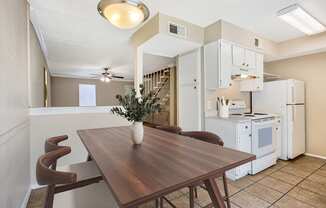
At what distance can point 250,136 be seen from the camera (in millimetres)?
2650

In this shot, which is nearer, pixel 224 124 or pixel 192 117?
pixel 224 124

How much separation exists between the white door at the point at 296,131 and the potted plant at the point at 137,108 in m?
3.19

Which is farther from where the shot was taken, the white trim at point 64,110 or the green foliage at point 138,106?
the white trim at point 64,110

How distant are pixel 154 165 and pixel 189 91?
2498 mm

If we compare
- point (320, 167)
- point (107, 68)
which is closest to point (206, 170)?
point (320, 167)

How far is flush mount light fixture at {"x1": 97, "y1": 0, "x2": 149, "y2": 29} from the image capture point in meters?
1.34

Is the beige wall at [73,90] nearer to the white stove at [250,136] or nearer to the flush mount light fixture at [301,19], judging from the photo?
the white stove at [250,136]

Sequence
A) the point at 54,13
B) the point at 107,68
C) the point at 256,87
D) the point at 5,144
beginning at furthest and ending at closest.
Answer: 1. the point at 107,68
2. the point at 256,87
3. the point at 54,13
4. the point at 5,144

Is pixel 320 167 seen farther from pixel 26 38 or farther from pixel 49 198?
pixel 26 38

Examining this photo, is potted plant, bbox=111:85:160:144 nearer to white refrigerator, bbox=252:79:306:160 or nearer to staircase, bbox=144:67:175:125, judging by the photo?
white refrigerator, bbox=252:79:306:160

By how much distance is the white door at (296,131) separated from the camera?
10.7ft

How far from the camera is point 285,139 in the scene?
330cm

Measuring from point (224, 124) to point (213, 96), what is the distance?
0.64 meters

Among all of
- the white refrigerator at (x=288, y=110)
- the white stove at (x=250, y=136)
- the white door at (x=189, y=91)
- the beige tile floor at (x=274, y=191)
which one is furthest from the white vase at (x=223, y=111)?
the white refrigerator at (x=288, y=110)
